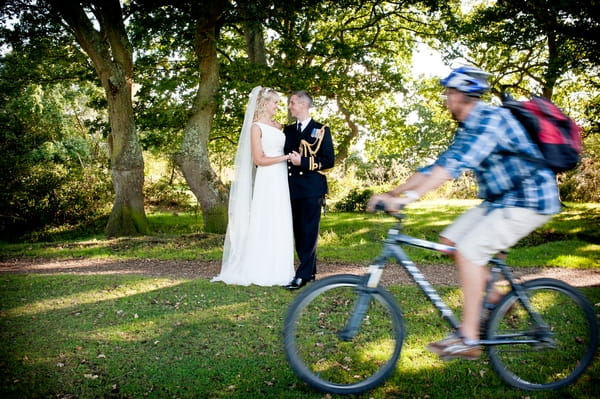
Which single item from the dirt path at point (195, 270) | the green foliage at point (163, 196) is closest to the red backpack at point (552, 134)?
the dirt path at point (195, 270)

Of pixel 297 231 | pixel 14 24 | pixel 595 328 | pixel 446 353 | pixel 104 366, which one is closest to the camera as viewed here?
pixel 446 353

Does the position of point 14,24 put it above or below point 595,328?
above

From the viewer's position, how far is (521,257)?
32.2 ft

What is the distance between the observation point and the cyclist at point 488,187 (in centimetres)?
312

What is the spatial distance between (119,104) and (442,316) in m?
12.2

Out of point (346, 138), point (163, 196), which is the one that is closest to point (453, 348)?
point (346, 138)

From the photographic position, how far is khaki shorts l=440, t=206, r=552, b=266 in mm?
3154

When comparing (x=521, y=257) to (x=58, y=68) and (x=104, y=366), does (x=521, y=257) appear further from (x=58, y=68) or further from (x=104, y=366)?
(x=58, y=68)

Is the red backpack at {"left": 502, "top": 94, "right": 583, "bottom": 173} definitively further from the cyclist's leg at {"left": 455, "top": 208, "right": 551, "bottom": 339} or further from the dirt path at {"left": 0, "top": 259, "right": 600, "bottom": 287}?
the dirt path at {"left": 0, "top": 259, "right": 600, "bottom": 287}

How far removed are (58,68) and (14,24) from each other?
2909 mm

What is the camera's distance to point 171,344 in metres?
4.50

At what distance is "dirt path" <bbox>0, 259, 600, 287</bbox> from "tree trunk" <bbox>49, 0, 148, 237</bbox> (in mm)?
3249

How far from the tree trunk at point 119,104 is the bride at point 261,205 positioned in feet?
24.3

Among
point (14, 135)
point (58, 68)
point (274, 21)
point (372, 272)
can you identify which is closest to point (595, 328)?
point (372, 272)
